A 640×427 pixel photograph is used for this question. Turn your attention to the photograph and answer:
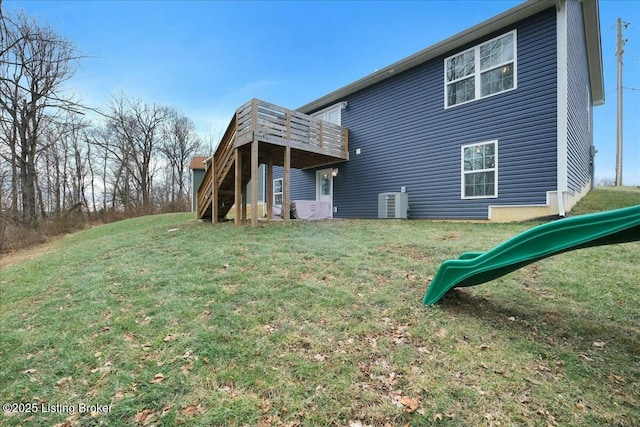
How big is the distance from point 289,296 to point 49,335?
7.64 ft

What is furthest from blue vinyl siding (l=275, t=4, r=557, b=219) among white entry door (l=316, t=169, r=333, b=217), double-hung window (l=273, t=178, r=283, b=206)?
double-hung window (l=273, t=178, r=283, b=206)

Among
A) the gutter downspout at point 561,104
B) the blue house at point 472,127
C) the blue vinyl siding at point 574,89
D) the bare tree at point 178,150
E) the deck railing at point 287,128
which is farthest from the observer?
the bare tree at point 178,150

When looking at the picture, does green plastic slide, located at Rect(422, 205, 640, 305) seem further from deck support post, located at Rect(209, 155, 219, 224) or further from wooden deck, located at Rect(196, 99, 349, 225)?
deck support post, located at Rect(209, 155, 219, 224)

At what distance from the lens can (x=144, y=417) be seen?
6.20 ft

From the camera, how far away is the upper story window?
7797 mm

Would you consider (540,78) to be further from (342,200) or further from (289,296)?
(289,296)

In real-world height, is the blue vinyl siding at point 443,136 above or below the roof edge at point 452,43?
below

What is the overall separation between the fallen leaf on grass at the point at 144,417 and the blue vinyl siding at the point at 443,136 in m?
8.31

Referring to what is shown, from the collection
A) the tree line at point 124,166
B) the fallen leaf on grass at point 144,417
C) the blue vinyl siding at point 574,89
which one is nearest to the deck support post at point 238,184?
the fallen leaf on grass at point 144,417

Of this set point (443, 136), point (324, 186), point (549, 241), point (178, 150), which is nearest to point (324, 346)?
point (549, 241)

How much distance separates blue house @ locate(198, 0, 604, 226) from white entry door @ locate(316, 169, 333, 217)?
0.93 meters

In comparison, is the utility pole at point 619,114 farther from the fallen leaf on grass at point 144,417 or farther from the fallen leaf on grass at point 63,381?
the fallen leaf on grass at point 63,381

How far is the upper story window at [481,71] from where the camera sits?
7797mm

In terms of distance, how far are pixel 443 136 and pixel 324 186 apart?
221 inches
